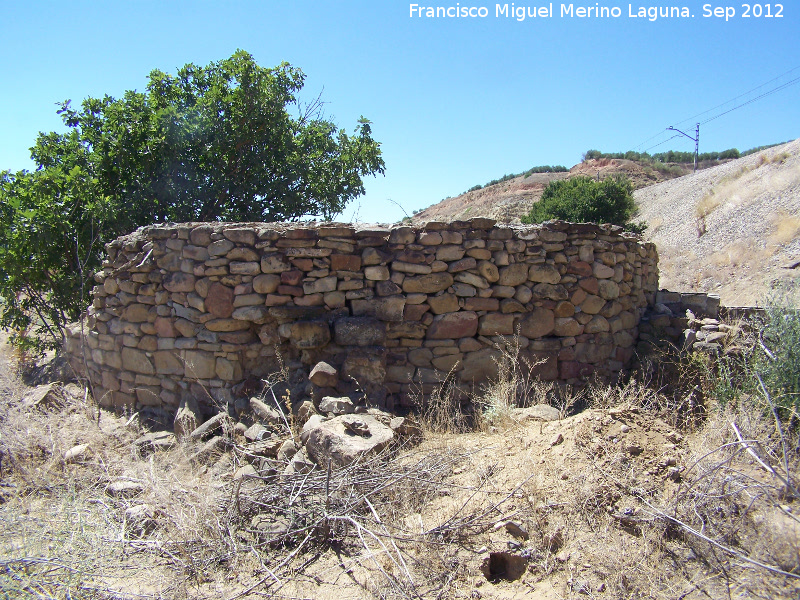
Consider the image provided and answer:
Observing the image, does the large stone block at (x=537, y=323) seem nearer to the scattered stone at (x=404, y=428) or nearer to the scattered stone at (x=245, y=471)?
the scattered stone at (x=404, y=428)

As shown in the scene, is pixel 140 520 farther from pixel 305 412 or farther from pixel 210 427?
pixel 305 412

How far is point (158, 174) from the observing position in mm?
8016

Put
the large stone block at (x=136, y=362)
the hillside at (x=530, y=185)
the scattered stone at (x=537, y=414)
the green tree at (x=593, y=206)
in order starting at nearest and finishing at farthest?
the scattered stone at (x=537, y=414)
the large stone block at (x=136, y=362)
the green tree at (x=593, y=206)
the hillside at (x=530, y=185)

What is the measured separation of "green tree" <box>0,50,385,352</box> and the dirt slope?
24.8 ft

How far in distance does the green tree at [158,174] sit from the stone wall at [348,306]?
222 centimetres

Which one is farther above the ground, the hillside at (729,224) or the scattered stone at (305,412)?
the hillside at (729,224)

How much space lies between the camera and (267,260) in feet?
16.5

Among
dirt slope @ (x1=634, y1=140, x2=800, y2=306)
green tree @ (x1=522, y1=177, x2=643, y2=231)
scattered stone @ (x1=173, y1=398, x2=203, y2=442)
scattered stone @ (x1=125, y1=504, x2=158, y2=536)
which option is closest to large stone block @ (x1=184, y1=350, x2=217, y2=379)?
scattered stone @ (x1=173, y1=398, x2=203, y2=442)

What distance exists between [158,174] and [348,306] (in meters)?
4.56

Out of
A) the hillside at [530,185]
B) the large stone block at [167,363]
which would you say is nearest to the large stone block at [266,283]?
the large stone block at [167,363]

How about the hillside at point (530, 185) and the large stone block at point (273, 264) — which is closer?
the large stone block at point (273, 264)

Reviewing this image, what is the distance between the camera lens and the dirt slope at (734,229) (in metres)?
10.9

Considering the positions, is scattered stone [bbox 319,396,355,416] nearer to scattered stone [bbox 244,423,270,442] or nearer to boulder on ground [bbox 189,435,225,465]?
scattered stone [bbox 244,423,270,442]

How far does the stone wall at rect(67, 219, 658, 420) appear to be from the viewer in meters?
5.04
